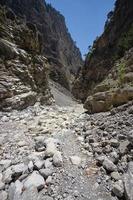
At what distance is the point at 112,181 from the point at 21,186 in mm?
1922

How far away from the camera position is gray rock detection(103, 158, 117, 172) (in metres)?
4.45

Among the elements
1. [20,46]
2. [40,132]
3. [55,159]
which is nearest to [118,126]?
[55,159]

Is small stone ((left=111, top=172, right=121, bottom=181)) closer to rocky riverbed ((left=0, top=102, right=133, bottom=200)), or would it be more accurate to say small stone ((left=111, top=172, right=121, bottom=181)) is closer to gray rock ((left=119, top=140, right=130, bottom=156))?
rocky riverbed ((left=0, top=102, right=133, bottom=200))

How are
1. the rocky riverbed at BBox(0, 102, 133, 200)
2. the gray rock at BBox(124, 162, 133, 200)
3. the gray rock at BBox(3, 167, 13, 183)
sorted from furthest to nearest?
the gray rock at BBox(3, 167, 13, 183)
the rocky riverbed at BBox(0, 102, 133, 200)
the gray rock at BBox(124, 162, 133, 200)

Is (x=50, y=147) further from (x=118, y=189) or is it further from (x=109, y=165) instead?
(x=118, y=189)

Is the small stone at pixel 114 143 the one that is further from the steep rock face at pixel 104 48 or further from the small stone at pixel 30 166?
the steep rock face at pixel 104 48

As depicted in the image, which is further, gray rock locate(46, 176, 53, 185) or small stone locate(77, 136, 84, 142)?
small stone locate(77, 136, 84, 142)

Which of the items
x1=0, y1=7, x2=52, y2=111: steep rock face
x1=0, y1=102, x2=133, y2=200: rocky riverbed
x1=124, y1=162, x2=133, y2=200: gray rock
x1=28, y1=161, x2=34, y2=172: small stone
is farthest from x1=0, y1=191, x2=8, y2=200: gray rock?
x1=0, y1=7, x2=52, y2=111: steep rock face

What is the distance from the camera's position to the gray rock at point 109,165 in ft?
14.6

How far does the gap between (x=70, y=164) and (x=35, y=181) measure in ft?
3.68

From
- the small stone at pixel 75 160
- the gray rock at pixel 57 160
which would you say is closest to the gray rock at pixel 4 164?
the gray rock at pixel 57 160

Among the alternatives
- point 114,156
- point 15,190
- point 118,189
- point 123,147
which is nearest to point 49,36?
point 123,147

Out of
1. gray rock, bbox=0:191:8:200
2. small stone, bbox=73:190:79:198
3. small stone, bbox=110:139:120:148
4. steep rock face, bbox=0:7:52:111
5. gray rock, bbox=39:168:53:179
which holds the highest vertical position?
steep rock face, bbox=0:7:52:111

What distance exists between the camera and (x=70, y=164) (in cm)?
507
